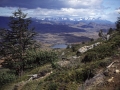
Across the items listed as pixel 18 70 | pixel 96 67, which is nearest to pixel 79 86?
pixel 96 67

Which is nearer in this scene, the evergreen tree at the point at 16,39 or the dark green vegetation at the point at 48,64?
the dark green vegetation at the point at 48,64

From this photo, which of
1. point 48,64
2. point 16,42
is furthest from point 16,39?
point 48,64

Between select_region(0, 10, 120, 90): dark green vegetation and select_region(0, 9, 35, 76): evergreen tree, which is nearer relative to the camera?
select_region(0, 10, 120, 90): dark green vegetation

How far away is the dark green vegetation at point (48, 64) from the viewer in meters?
12.4

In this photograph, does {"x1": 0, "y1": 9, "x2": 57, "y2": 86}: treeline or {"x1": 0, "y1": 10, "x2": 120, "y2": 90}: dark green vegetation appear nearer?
{"x1": 0, "y1": 10, "x2": 120, "y2": 90}: dark green vegetation

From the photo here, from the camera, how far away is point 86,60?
17031 millimetres

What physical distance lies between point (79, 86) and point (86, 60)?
5.79 metres

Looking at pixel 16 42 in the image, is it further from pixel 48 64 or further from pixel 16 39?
pixel 48 64

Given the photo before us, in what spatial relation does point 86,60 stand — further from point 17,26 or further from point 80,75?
point 17,26

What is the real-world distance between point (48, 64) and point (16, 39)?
13922 mm

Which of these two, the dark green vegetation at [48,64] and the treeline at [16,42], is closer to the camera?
the dark green vegetation at [48,64]

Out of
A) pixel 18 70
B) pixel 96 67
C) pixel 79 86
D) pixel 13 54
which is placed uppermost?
pixel 96 67

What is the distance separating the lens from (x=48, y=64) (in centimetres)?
2772

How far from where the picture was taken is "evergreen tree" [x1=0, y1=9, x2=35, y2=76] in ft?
124
